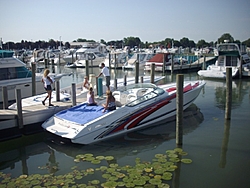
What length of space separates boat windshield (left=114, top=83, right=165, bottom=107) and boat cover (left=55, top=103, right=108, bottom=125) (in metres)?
1.12

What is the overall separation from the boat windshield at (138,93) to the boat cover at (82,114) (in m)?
1.12

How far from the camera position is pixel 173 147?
875 centimetres

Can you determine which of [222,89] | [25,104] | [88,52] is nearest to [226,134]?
[25,104]

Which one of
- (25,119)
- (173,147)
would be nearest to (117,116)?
(173,147)

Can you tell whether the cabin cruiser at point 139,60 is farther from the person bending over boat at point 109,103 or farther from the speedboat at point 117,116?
the person bending over boat at point 109,103

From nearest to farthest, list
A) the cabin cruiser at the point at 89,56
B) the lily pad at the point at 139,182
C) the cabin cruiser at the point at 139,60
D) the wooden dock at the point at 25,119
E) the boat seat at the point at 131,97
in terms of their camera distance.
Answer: the lily pad at the point at 139,182, the wooden dock at the point at 25,119, the boat seat at the point at 131,97, the cabin cruiser at the point at 139,60, the cabin cruiser at the point at 89,56

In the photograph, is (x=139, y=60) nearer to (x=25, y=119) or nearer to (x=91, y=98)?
(x=91, y=98)

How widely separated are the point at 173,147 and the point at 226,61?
1908 centimetres

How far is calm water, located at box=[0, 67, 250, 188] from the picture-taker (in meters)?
7.00

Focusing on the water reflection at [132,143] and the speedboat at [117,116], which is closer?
the water reflection at [132,143]

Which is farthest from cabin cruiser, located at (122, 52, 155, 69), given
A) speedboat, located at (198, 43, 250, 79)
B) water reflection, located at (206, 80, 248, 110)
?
water reflection, located at (206, 80, 248, 110)

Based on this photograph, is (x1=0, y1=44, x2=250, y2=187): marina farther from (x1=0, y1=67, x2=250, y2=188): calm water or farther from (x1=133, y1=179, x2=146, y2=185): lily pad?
(x1=133, y1=179, x2=146, y2=185): lily pad

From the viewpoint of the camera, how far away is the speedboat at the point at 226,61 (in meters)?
24.2

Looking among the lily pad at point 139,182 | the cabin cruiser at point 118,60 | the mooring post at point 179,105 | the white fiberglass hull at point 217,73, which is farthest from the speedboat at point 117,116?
the cabin cruiser at point 118,60
